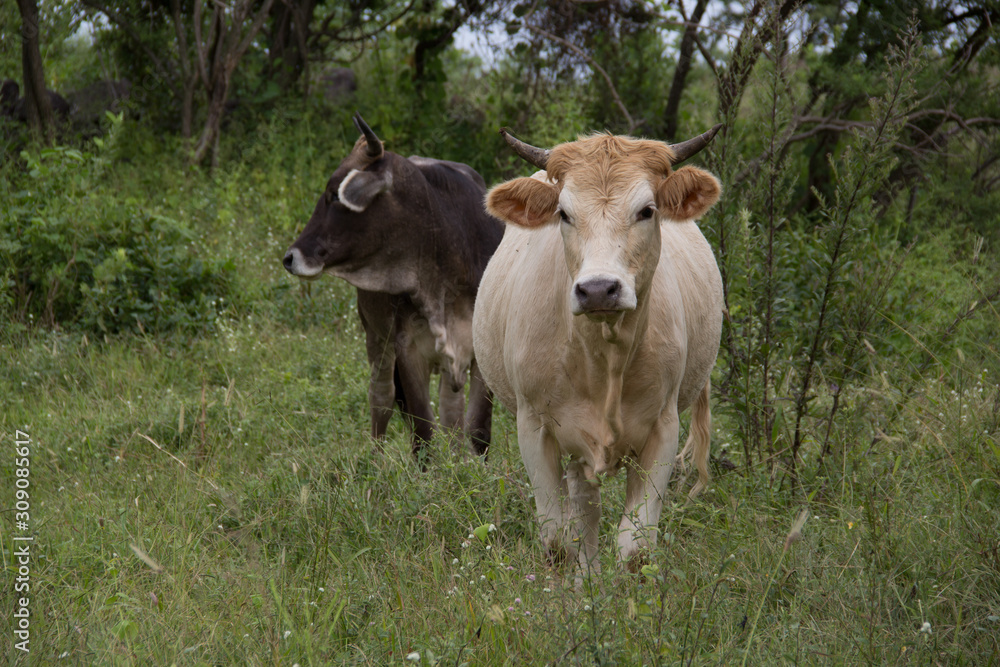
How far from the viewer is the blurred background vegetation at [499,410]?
2932 millimetres

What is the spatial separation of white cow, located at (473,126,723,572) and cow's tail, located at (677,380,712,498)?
0.37 meters

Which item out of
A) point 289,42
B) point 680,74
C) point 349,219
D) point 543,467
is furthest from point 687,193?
point 289,42

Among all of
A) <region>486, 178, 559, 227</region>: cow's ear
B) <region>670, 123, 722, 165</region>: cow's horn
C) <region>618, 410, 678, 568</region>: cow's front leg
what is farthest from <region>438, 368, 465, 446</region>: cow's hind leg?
<region>670, 123, 722, 165</region>: cow's horn

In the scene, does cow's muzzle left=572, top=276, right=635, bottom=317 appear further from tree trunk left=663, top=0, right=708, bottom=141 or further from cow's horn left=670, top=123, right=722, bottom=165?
tree trunk left=663, top=0, right=708, bottom=141

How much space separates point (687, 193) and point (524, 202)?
611mm

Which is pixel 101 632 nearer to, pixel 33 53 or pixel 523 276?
pixel 523 276

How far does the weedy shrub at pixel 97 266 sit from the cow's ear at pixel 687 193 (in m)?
4.60

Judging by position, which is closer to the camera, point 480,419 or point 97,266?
point 480,419

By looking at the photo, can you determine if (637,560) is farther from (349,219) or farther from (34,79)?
(34,79)

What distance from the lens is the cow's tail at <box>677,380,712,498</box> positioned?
4.19m

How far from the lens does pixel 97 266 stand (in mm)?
6938

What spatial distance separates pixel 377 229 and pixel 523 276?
1.61 meters

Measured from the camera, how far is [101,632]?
9.45 feet

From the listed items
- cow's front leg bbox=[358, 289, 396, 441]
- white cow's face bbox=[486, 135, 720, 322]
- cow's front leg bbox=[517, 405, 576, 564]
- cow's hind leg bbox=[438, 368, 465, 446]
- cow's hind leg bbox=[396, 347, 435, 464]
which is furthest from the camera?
cow's hind leg bbox=[438, 368, 465, 446]
